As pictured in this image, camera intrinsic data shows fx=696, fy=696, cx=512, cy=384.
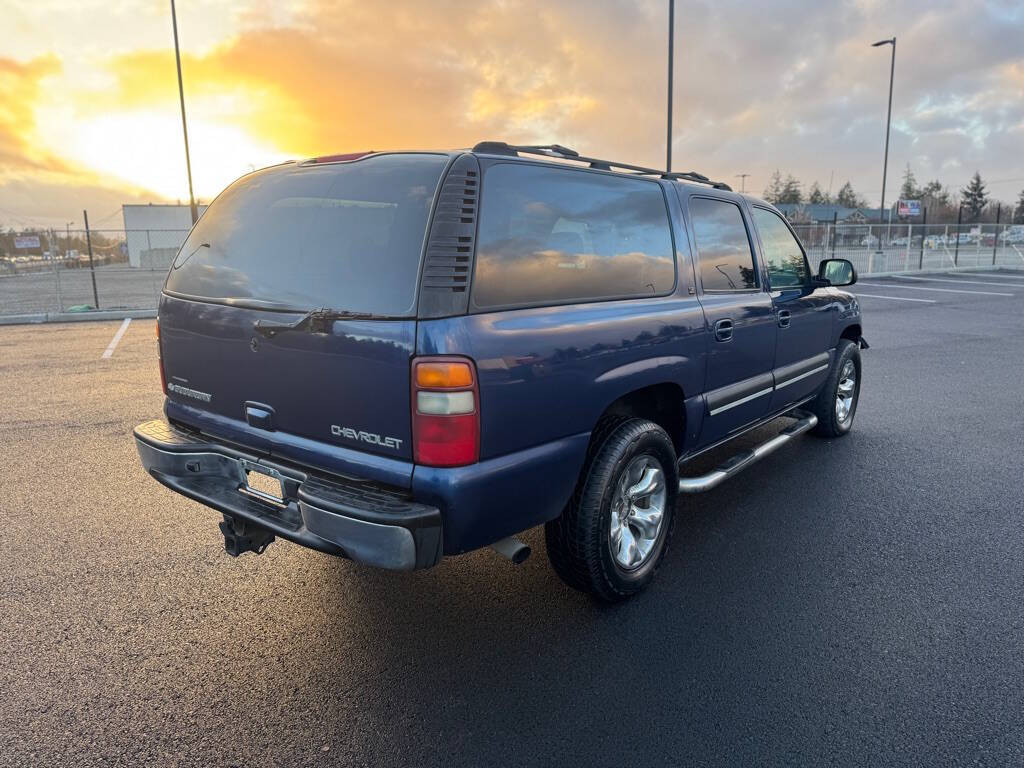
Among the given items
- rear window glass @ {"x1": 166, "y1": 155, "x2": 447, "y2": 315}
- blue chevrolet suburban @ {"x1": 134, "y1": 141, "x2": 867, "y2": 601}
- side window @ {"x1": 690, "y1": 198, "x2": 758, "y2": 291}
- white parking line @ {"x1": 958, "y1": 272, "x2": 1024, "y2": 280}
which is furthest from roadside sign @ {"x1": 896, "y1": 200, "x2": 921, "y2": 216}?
rear window glass @ {"x1": 166, "y1": 155, "x2": 447, "y2": 315}

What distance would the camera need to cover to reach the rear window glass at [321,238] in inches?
99.0

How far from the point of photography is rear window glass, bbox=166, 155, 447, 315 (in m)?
2.51

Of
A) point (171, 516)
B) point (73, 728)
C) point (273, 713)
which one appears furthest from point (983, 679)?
point (171, 516)

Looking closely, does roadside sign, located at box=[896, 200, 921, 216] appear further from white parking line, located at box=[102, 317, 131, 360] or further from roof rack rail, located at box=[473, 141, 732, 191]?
roof rack rail, located at box=[473, 141, 732, 191]

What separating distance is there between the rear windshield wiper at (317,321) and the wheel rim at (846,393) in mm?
4474

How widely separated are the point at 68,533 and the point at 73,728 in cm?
184

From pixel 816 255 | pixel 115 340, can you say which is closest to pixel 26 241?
pixel 115 340

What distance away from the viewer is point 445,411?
7.79 feet

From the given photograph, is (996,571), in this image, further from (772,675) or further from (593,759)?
(593,759)

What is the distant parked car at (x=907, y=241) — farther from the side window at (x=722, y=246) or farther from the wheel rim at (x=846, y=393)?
the side window at (x=722, y=246)

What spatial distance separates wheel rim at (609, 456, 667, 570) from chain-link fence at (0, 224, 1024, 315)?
A: 59.3 feet

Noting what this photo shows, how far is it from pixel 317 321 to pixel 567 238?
43.0 inches

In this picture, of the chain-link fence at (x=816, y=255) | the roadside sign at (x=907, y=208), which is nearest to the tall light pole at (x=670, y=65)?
the chain-link fence at (x=816, y=255)

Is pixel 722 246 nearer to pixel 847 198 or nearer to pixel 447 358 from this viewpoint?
pixel 447 358
